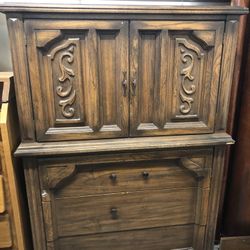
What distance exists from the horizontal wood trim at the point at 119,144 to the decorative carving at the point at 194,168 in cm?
10

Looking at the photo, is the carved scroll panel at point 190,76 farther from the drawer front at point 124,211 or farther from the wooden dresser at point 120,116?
the drawer front at point 124,211

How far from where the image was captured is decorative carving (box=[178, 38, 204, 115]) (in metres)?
1.17

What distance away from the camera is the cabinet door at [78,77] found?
1.08 metres

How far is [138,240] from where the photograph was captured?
1.43 meters

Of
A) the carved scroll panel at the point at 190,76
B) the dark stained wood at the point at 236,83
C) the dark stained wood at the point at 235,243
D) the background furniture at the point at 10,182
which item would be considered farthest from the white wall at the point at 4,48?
the dark stained wood at the point at 235,243

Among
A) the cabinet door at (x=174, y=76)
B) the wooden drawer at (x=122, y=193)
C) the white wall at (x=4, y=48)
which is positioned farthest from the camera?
the white wall at (x=4, y=48)

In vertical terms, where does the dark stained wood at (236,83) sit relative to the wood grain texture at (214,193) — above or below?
above

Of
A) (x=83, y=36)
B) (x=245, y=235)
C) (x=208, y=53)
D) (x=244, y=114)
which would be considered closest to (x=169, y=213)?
(x=245, y=235)

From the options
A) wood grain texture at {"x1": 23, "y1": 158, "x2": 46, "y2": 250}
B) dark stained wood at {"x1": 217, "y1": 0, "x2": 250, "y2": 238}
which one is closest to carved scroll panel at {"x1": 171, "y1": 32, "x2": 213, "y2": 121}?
dark stained wood at {"x1": 217, "y1": 0, "x2": 250, "y2": 238}

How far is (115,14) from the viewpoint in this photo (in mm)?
1074

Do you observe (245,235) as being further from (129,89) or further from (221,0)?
(221,0)

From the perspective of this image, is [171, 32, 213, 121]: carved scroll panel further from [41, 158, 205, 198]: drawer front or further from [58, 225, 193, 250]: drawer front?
[58, 225, 193, 250]: drawer front

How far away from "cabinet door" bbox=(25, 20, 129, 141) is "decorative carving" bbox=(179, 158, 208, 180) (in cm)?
32

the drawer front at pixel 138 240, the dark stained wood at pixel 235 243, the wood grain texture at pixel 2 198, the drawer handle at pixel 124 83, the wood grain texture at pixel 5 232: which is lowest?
the dark stained wood at pixel 235 243
